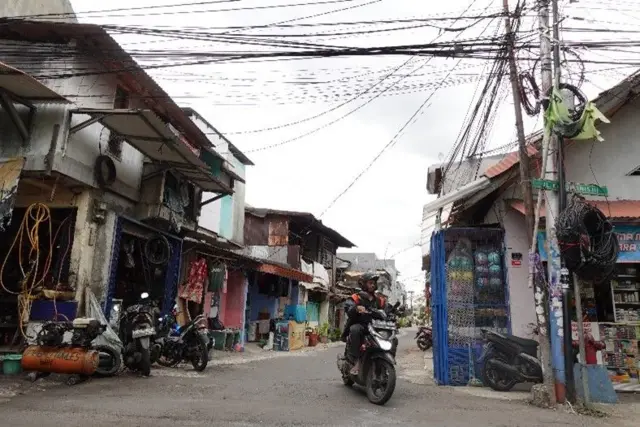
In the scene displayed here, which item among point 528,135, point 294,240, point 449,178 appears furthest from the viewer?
point 294,240

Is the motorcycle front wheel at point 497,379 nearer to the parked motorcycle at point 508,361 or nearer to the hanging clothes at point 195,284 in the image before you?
the parked motorcycle at point 508,361

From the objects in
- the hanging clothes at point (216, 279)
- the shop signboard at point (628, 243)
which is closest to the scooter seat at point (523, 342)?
the shop signboard at point (628, 243)

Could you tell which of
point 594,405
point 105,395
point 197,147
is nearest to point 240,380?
point 105,395

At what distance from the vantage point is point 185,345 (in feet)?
32.9

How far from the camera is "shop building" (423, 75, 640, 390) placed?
875 cm

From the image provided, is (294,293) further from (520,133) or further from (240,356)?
(520,133)

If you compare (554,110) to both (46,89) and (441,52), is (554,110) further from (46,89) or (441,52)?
(46,89)

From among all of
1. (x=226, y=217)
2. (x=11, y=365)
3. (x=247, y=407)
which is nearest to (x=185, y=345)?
(x=11, y=365)

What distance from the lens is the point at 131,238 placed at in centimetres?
→ 1216

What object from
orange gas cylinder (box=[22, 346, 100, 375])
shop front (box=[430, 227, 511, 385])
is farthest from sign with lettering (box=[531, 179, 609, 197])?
orange gas cylinder (box=[22, 346, 100, 375])

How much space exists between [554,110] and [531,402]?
14.2 feet

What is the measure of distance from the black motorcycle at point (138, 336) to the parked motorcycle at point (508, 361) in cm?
612

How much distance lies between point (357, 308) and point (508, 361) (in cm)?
320

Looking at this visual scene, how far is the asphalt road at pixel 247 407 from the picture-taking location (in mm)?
5430
